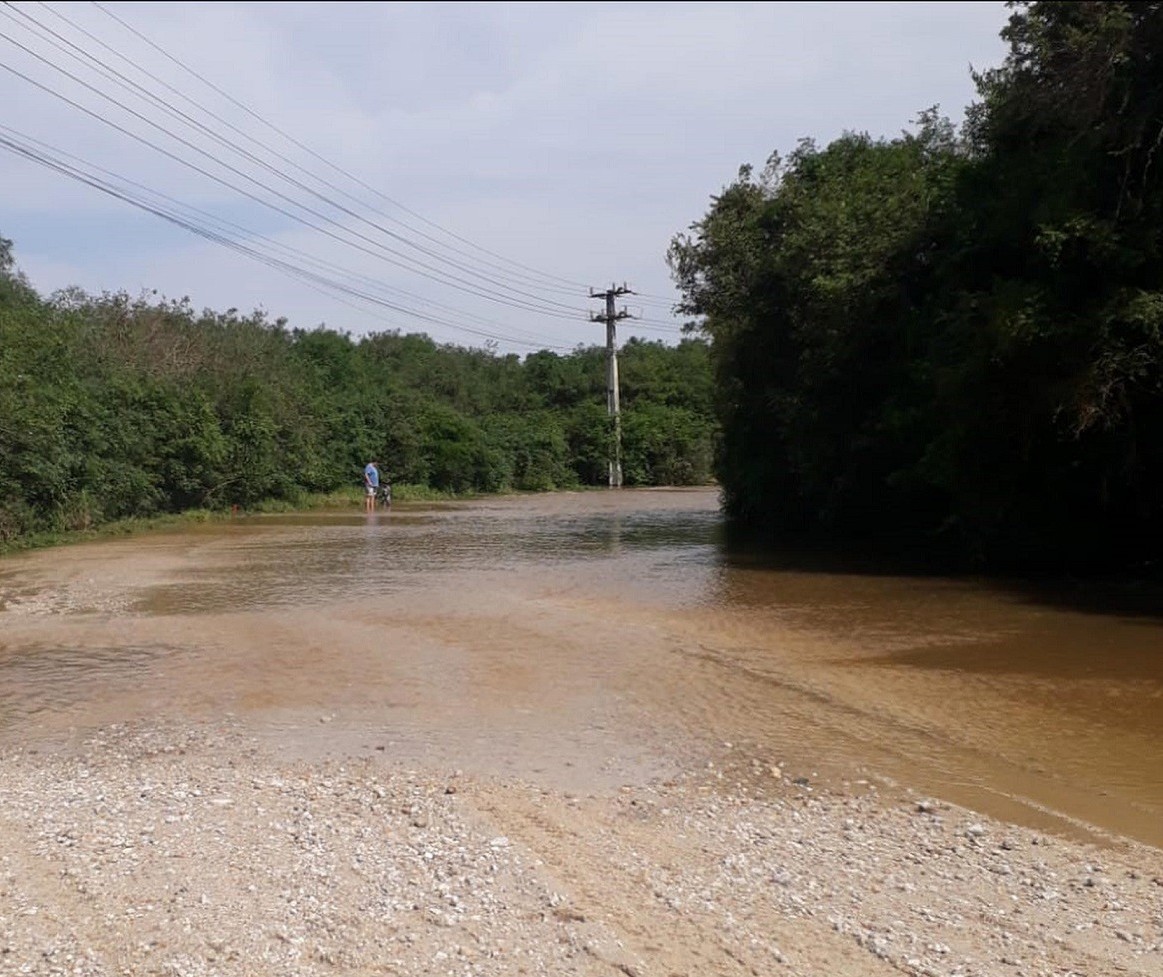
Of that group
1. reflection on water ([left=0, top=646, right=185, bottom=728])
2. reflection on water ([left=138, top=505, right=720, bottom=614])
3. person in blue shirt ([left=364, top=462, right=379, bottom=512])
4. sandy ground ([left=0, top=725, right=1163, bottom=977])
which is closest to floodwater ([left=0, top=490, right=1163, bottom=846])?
reflection on water ([left=0, top=646, right=185, bottom=728])

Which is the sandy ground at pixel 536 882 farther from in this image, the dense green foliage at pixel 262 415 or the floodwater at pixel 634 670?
the dense green foliage at pixel 262 415

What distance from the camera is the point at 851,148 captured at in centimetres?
2609

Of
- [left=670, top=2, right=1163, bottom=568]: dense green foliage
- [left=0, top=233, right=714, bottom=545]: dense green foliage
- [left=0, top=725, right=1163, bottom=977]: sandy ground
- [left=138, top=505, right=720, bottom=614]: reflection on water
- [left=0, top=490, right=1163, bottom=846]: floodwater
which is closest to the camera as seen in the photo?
[left=0, top=725, right=1163, bottom=977]: sandy ground

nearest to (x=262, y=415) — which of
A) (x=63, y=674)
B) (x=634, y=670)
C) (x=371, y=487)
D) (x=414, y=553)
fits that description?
(x=371, y=487)

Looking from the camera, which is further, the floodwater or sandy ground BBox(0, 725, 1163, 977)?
the floodwater

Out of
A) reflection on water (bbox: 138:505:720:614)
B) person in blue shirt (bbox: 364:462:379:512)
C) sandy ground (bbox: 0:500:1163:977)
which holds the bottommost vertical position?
sandy ground (bbox: 0:500:1163:977)

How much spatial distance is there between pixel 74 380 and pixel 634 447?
37704 millimetres

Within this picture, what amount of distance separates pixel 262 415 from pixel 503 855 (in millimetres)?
33111

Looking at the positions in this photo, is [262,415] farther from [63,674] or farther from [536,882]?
[536,882]

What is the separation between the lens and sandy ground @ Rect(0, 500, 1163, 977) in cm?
443

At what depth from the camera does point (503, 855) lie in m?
5.56

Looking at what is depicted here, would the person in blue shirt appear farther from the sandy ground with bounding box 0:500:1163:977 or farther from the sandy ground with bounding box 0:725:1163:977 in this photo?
the sandy ground with bounding box 0:725:1163:977

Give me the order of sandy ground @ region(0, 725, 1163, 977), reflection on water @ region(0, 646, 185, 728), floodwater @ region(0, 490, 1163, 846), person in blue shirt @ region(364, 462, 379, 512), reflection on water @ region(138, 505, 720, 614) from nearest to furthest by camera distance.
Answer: sandy ground @ region(0, 725, 1163, 977)
floodwater @ region(0, 490, 1163, 846)
reflection on water @ region(0, 646, 185, 728)
reflection on water @ region(138, 505, 720, 614)
person in blue shirt @ region(364, 462, 379, 512)

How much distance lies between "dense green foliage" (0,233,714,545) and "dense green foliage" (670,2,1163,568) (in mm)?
16726
